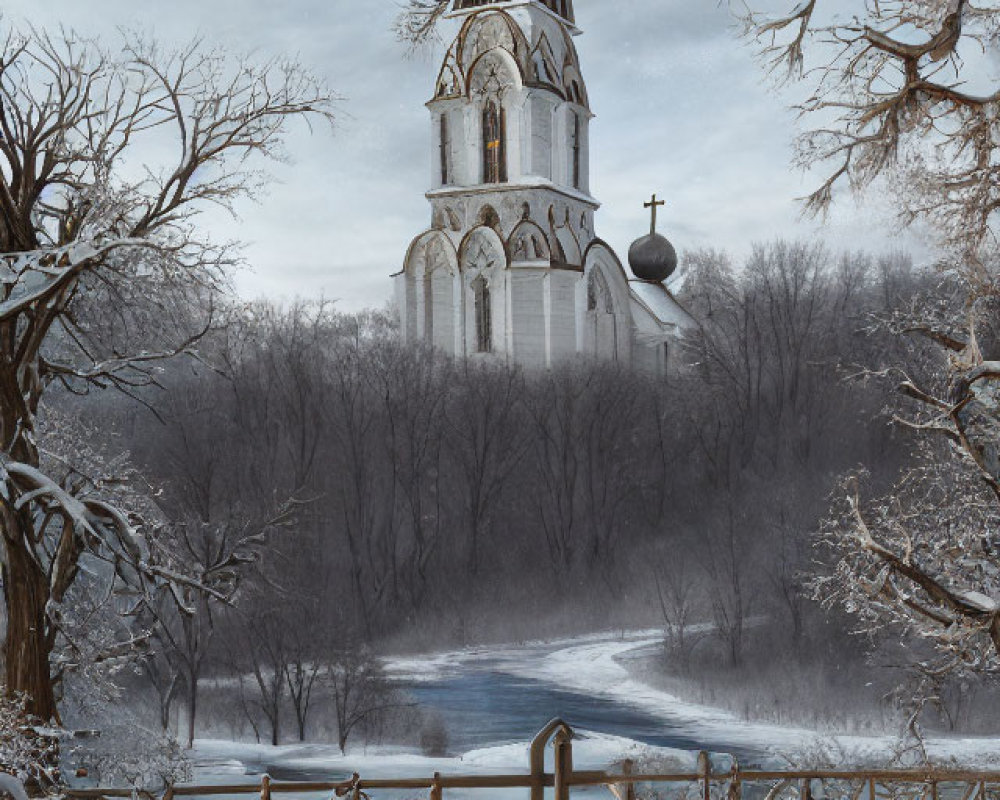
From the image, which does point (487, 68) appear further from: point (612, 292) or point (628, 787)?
point (628, 787)

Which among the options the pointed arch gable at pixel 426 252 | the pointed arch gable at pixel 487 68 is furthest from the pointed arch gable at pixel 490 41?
the pointed arch gable at pixel 426 252

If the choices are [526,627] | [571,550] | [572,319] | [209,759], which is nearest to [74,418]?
[209,759]

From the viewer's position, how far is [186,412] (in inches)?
1067

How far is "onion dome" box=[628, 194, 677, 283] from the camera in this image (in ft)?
139

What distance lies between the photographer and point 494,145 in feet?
116

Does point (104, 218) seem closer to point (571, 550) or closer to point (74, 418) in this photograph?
point (74, 418)

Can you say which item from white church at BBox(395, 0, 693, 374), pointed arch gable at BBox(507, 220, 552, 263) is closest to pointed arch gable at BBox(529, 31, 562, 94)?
white church at BBox(395, 0, 693, 374)

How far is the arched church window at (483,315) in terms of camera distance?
115ft

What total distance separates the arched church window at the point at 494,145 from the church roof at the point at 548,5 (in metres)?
2.89

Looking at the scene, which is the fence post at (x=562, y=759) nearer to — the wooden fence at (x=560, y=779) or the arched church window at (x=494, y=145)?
the wooden fence at (x=560, y=779)

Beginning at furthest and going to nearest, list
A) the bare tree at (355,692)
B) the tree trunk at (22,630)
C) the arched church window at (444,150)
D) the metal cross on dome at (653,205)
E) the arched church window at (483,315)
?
the metal cross on dome at (653,205), the arched church window at (444,150), the arched church window at (483,315), the bare tree at (355,692), the tree trunk at (22,630)

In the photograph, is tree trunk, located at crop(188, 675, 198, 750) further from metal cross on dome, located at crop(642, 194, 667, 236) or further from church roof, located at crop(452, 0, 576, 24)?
metal cross on dome, located at crop(642, 194, 667, 236)

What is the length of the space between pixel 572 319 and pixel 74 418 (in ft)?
79.3

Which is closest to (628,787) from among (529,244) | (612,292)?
(529,244)
